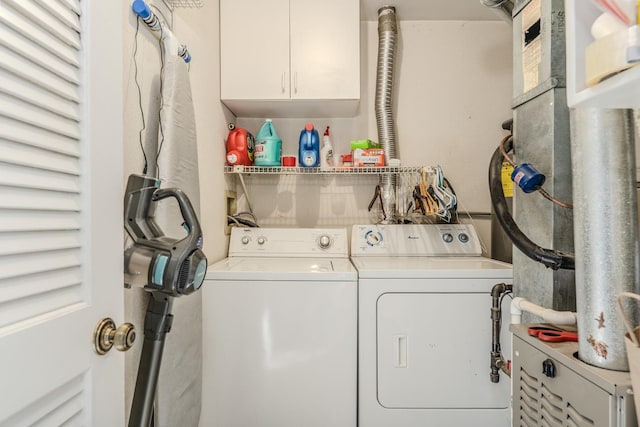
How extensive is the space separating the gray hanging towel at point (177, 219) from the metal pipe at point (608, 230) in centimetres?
126

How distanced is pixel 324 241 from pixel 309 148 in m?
0.64

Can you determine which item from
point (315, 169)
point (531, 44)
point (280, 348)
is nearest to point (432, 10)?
point (531, 44)

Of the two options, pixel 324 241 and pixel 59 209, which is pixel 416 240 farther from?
pixel 59 209

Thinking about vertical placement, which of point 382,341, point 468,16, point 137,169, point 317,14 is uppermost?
point 468,16

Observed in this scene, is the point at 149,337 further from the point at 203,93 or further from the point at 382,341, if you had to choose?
the point at 203,93

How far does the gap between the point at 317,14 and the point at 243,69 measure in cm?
58

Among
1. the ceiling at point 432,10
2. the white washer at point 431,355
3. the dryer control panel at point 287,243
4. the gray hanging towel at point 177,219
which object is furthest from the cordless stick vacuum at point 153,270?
the ceiling at point 432,10

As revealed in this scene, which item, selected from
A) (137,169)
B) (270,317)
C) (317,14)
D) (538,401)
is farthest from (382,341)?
(317,14)

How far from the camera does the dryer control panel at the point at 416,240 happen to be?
6.40 ft

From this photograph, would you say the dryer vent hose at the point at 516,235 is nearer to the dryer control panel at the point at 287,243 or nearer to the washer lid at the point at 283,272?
the washer lid at the point at 283,272

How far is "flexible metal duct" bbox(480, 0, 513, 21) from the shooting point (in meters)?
1.39

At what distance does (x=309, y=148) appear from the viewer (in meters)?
2.10

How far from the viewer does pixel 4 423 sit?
50 cm

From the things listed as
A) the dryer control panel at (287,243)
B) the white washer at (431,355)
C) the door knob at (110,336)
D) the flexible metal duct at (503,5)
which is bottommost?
the white washer at (431,355)
